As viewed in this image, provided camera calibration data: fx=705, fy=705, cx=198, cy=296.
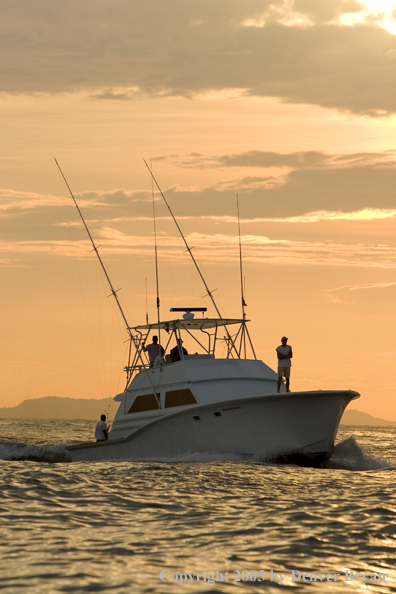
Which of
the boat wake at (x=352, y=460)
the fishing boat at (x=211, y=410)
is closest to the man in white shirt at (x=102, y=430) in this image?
the fishing boat at (x=211, y=410)

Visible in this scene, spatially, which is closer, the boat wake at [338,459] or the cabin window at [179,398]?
the boat wake at [338,459]

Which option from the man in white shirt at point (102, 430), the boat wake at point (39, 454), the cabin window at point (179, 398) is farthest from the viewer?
the boat wake at point (39, 454)

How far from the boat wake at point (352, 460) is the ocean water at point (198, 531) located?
7.96 ft

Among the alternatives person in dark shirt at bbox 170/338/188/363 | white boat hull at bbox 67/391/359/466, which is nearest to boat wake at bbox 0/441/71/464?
person in dark shirt at bbox 170/338/188/363

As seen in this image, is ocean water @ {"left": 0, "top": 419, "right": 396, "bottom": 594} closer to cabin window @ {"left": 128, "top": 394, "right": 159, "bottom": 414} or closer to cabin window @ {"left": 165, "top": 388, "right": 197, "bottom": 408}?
cabin window @ {"left": 165, "top": 388, "right": 197, "bottom": 408}

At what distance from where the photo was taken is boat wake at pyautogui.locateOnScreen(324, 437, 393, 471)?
1909 cm

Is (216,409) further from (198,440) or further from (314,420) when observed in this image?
(314,420)

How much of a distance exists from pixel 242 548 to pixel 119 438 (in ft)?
39.3

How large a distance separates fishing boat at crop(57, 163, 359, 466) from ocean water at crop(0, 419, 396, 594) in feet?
4.05

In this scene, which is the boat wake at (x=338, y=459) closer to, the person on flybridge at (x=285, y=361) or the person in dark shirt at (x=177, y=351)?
the person on flybridge at (x=285, y=361)

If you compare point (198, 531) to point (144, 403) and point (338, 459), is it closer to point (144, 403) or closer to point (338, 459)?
point (338, 459)

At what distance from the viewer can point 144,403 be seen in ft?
68.0

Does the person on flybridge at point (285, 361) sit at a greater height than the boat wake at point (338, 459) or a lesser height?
greater

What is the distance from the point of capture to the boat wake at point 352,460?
19.1 meters
